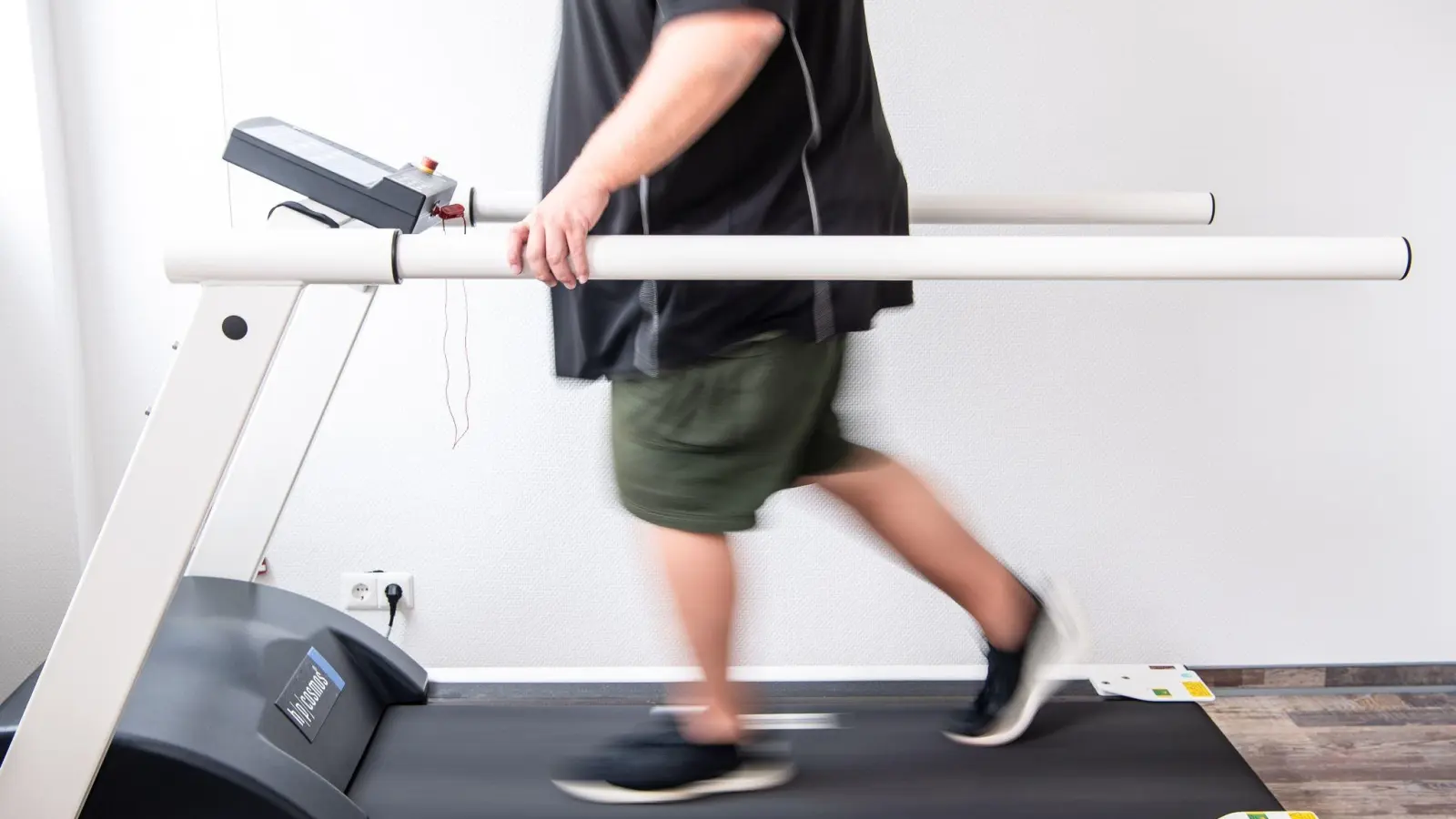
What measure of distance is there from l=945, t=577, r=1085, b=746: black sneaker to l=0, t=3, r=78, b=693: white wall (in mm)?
1535

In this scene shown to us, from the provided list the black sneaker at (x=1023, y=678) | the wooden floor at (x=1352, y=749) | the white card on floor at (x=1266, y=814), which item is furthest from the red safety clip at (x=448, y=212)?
the wooden floor at (x=1352, y=749)

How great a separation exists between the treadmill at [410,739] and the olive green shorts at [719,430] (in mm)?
361

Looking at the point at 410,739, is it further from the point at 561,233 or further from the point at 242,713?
the point at 561,233

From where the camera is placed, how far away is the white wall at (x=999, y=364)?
6.42ft

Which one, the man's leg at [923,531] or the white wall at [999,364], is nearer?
the man's leg at [923,531]

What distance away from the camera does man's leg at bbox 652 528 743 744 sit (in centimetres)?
130

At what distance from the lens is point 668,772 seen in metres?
1.48

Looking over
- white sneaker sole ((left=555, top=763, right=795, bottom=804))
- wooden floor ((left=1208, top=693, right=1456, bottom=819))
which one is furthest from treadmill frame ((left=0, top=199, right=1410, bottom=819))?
wooden floor ((left=1208, top=693, right=1456, bottom=819))

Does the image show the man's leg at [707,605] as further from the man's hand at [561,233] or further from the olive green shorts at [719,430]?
the man's hand at [561,233]

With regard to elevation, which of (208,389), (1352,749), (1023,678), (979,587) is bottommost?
(1352,749)

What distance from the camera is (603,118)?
4.02 feet

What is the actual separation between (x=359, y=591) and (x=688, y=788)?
908mm

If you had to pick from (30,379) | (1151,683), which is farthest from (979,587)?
(30,379)

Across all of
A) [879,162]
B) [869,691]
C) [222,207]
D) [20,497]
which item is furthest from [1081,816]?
[20,497]
